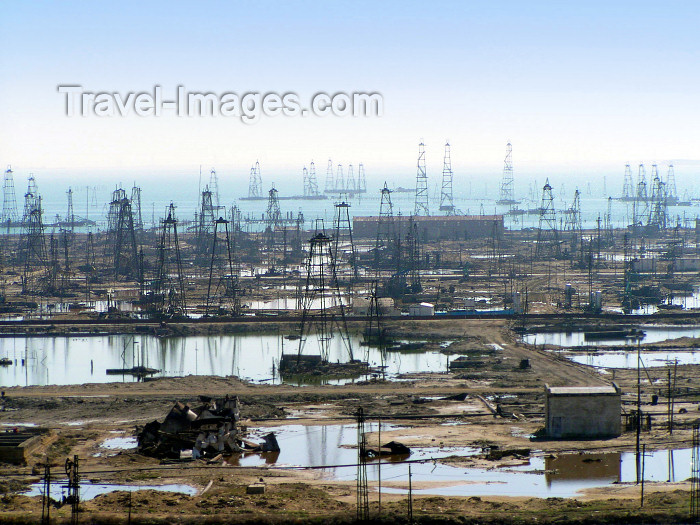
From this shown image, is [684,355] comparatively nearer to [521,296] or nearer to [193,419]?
[521,296]

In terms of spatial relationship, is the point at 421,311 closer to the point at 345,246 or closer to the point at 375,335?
the point at 375,335

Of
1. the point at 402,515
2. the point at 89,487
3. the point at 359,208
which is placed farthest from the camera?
the point at 359,208

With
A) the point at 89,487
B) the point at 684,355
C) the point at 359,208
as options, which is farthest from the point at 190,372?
the point at 359,208

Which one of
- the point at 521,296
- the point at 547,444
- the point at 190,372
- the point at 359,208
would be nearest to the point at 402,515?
the point at 547,444

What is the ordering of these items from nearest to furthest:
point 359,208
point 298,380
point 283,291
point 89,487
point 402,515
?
point 402,515 < point 89,487 < point 298,380 < point 283,291 < point 359,208

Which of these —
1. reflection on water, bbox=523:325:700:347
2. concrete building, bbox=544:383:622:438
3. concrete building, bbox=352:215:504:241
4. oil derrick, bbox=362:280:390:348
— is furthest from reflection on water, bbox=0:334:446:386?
concrete building, bbox=352:215:504:241

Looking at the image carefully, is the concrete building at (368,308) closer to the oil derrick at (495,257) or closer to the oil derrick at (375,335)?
the oil derrick at (375,335)

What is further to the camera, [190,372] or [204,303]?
[204,303]
